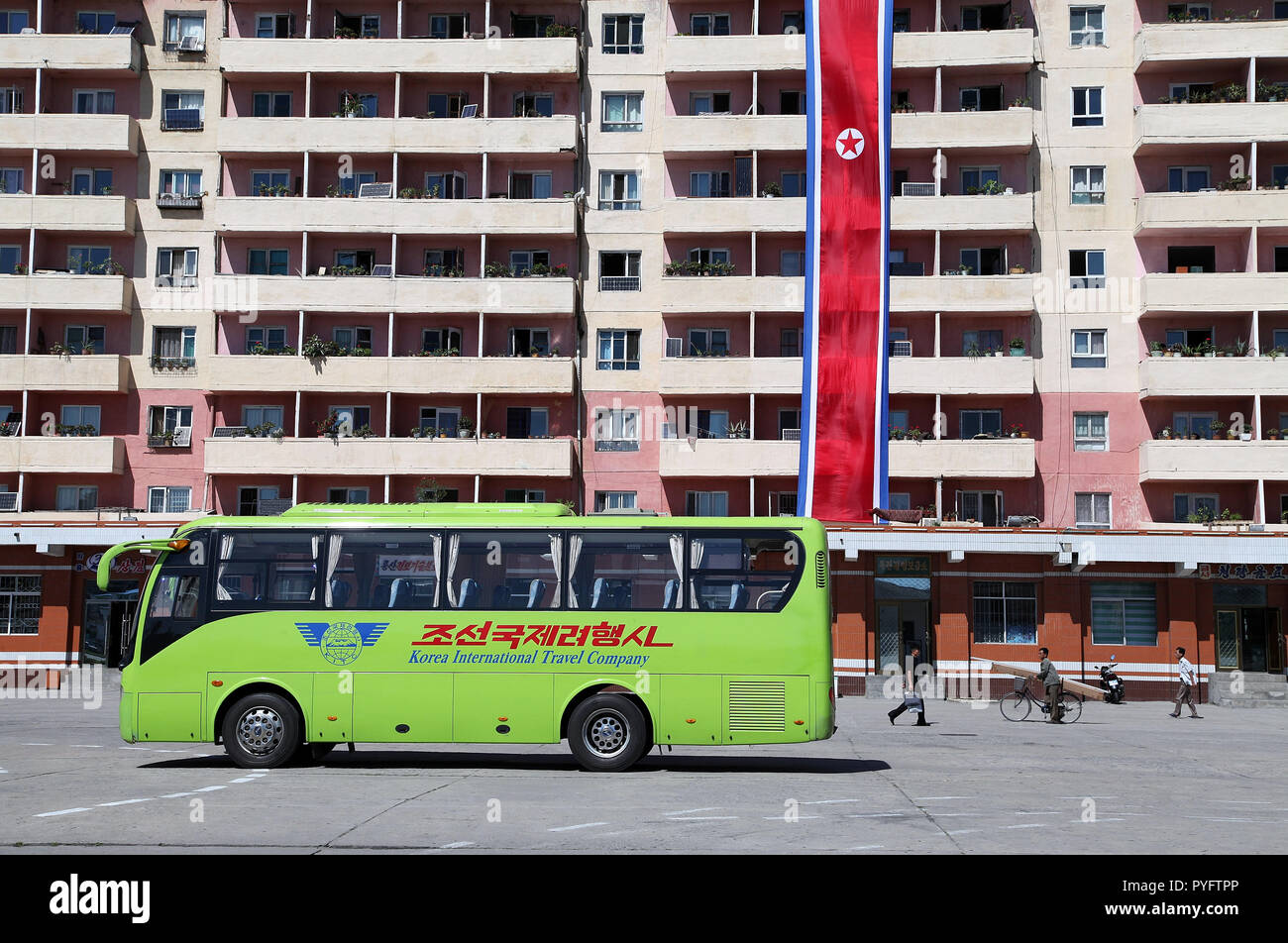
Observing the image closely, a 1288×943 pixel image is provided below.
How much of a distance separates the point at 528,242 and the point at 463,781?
112 feet

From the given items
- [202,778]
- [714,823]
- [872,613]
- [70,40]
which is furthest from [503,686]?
[70,40]

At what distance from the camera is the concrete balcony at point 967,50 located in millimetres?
48469

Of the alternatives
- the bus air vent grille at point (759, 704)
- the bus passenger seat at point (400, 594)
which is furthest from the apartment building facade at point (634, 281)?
the bus passenger seat at point (400, 594)

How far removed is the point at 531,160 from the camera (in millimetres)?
50875

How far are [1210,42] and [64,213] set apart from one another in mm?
40825

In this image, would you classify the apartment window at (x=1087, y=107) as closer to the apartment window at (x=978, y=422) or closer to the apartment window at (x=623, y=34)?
the apartment window at (x=978, y=422)

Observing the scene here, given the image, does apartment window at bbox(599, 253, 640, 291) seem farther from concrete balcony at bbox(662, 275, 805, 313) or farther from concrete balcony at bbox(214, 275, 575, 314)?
concrete balcony at bbox(214, 275, 575, 314)

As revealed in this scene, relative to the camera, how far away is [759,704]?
20.5m

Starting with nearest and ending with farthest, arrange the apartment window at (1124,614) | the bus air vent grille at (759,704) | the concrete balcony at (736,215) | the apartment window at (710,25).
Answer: the bus air vent grille at (759,704)
the apartment window at (1124,614)
the concrete balcony at (736,215)
the apartment window at (710,25)

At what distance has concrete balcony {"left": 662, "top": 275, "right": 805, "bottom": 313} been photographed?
4853cm

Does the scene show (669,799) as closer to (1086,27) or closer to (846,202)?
(846,202)

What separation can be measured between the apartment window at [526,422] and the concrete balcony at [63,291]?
14.5m

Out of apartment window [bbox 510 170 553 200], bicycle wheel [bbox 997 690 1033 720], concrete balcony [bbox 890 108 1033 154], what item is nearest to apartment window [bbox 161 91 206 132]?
apartment window [bbox 510 170 553 200]

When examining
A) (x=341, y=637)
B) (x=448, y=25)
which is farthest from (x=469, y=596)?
(x=448, y=25)
